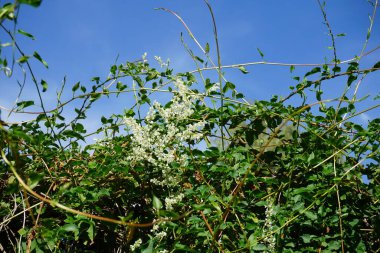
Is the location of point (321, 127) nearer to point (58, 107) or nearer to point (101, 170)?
point (101, 170)

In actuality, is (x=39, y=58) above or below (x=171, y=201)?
above

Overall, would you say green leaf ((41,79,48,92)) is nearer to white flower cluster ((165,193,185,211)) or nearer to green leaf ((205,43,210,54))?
white flower cluster ((165,193,185,211))

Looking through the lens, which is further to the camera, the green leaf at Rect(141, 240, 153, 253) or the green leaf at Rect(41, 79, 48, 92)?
the green leaf at Rect(41, 79, 48, 92)

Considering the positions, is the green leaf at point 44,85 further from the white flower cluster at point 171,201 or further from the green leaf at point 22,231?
the white flower cluster at point 171,201

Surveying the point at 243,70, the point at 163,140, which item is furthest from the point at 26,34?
the point at 243,70

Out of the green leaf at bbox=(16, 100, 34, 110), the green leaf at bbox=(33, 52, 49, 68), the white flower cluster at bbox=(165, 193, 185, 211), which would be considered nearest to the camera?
the green leaf at bbox=(33, 52, 49, 68)

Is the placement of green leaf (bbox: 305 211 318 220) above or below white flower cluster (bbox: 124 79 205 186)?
below

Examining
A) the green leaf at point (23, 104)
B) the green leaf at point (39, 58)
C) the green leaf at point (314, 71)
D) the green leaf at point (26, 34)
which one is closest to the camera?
the green leaf at point (26, 34)

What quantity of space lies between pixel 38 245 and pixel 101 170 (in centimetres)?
46

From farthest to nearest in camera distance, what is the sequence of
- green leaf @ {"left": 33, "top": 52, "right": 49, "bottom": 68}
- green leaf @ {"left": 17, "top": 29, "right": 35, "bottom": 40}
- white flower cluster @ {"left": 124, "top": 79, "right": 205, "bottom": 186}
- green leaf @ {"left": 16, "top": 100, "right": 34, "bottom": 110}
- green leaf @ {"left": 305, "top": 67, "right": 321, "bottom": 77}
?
green leaf @ {"left": 305, "top": 67, "right": 321, "bottom": 77} < green leaf @ {"left": 16, "top": 100, "right": 34, "bottom": 110} < white flower cluster @ {"left": 124, "top": 79, "right": 205, "bottom": 186} < green leaf @ {"left": 33, "top": 52, "right": 49, "bottom": 68} < green leaf @ {"left": 17, "top": 29, "right": 35, "bottom": 40}

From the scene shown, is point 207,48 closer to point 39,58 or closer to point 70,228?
point 39,58

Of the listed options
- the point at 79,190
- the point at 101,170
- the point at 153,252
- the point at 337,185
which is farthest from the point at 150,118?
the point at 337,185

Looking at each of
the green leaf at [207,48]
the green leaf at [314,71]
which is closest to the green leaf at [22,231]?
the green leaf at [207,48]

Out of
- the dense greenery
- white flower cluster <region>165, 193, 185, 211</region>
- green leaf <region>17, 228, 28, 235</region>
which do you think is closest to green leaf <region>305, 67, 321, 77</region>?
the dense greenery
